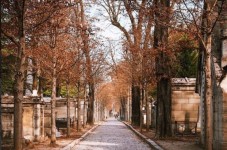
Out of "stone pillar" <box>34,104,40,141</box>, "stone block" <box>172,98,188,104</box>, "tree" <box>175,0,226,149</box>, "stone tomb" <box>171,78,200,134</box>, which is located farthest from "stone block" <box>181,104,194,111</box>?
"tree" <box>175,0,226,149</box>

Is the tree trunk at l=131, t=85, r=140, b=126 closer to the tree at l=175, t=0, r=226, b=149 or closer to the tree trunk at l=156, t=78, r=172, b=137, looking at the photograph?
the tree trunk at l=156, t=78, r=172, b=137

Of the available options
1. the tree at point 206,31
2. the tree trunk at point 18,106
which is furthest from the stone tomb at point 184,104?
the tree trunk at point 18,106

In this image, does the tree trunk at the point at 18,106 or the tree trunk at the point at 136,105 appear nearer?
the tree trunk at the point at 18,106

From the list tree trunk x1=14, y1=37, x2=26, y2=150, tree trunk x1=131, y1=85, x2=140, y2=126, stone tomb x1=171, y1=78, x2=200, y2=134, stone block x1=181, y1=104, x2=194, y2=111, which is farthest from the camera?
tree trunk x1=131, y1=85, x2=140, y2=126

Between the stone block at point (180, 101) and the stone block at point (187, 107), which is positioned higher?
the stone block at point (180, 101)

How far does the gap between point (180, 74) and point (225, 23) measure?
2304 cm

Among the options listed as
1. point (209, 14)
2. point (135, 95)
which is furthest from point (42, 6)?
point (135, 95)

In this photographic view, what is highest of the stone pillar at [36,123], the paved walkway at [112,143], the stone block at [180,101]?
the stone block at [180,101]

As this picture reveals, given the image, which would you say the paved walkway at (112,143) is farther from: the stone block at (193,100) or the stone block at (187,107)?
the stone block at (193,100)

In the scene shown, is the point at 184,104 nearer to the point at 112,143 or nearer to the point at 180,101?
the point at 180,101

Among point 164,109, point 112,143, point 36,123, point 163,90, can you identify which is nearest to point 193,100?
point 163,90

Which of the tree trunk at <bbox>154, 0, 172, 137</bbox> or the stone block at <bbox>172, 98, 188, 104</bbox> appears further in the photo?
the stone block at <bbox>172, 98, 188, 104</bbox>

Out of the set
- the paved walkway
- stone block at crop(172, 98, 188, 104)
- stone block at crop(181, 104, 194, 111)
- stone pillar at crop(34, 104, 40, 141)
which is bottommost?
the paved walkway

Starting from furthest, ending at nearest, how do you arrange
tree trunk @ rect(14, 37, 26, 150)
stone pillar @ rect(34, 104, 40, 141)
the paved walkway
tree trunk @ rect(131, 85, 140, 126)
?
tree trunk @ rect(131, 85, 140, 126), stone pillar @ rect(34, 104, 40, 141), the paved walkway, tree trunk @ rect(14, 37, 26, 150)
